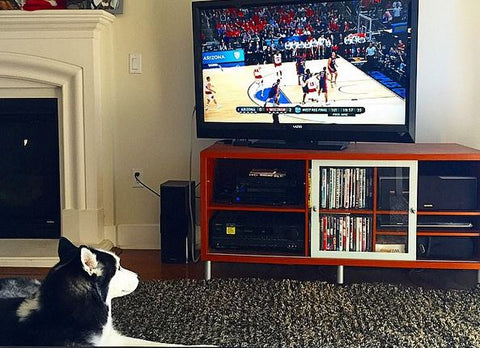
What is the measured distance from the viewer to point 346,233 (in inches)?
129

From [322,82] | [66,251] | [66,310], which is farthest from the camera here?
[322,82]

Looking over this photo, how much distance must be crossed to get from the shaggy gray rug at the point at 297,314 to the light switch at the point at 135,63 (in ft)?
4.54

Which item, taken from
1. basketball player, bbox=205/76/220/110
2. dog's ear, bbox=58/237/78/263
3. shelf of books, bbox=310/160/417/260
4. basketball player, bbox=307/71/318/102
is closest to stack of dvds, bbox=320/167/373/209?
shelf of books, bbox=310/160/417/260

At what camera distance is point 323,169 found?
328cm

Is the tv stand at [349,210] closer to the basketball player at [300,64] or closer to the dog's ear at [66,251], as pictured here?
the basketball player at [300,64]

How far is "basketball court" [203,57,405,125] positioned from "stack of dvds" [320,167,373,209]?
0.94ft

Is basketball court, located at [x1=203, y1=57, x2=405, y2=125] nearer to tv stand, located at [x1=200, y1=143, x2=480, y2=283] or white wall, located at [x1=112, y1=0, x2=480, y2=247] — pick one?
tv stand, located at [x1=200, y1=143, x2=480, y2=283]

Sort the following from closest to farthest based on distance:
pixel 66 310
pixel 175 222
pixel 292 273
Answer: pixel 66 310, pixel 292 273, pixel 175 222

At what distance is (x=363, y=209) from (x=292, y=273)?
1.77 feet

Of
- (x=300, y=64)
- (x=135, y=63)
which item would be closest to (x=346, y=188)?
(x=300, y=64)

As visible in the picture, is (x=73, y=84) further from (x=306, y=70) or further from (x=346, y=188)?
(x=346, y=188)

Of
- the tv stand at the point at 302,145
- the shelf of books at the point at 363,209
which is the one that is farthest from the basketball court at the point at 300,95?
the shelf of books at the point at 363,209

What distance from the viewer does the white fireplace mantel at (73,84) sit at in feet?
12.5

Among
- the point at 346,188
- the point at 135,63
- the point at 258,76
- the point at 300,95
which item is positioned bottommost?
the point at 346,188
